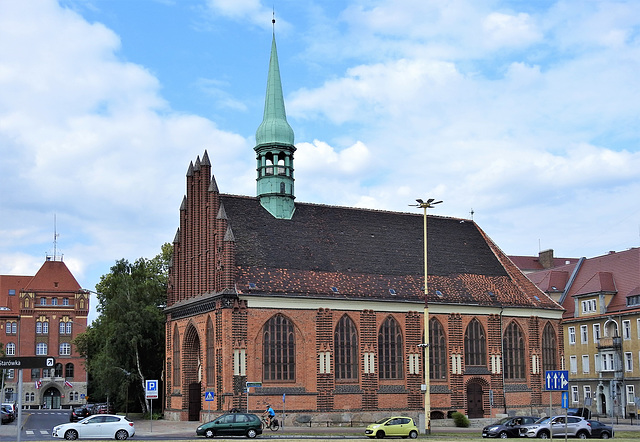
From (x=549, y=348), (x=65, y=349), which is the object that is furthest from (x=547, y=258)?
(x=65, y=349)

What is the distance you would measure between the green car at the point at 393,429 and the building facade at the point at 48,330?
283 feet

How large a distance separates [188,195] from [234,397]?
670 inches

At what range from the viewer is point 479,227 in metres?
71.7

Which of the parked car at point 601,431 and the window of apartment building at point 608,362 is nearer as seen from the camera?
the parked car at point 601,431

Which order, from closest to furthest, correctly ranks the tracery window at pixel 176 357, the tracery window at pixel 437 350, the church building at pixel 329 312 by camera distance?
the church building at pixel 329 312 < the tracery window at pixel 437 350 < the tracery window at pixel 176 357

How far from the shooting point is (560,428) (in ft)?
146

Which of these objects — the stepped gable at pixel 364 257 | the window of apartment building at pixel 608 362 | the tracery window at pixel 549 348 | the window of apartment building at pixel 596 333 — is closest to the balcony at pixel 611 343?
the window of apartment building at pixel 608 362

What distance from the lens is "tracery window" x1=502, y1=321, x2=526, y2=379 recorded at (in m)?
63.6

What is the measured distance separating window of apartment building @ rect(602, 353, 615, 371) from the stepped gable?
14225mm

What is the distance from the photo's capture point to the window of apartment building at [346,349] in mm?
56438

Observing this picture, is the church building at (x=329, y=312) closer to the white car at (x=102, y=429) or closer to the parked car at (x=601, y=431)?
the white car at (x=102, y=429)

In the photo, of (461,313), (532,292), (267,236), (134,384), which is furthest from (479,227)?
(134,384)

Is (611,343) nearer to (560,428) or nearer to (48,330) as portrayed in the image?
(560,428)

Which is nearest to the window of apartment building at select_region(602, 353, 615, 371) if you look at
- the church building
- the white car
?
the church building
